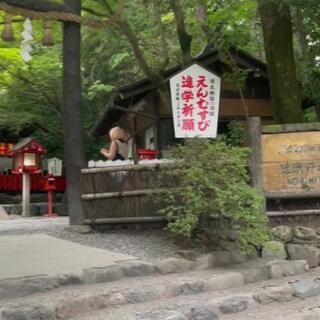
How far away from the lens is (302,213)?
29.7ft

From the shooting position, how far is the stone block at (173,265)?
23.0 ft

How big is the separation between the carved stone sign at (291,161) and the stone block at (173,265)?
7.82 feet

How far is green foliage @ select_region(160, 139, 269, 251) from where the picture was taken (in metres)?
7.42

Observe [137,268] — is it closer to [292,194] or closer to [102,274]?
[102,274]

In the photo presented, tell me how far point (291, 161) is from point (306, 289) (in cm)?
255

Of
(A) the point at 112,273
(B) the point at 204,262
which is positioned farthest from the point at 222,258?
(A) the point at 112,273

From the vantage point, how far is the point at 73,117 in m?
9.89

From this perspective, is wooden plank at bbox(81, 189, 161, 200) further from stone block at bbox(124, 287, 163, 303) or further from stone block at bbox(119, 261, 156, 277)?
stone block at bbox(124, 287, 163, 303)

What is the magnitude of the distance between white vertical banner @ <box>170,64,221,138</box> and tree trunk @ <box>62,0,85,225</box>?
5.72 feet

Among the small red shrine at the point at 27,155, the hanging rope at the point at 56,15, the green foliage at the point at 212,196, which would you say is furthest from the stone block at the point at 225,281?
the small red shrine at the point at 27,155

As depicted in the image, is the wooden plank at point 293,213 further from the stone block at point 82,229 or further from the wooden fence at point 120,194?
the stone block at point 82,229

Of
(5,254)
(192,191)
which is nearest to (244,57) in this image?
(192,191)

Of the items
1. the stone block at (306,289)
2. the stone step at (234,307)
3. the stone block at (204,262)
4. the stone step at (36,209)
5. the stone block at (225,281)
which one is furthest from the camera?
the stone step at (36,209)

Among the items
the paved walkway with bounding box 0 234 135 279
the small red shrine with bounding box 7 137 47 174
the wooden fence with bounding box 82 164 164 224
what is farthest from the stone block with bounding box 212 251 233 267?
the small red shrine with bounding box 7 137 47 174
